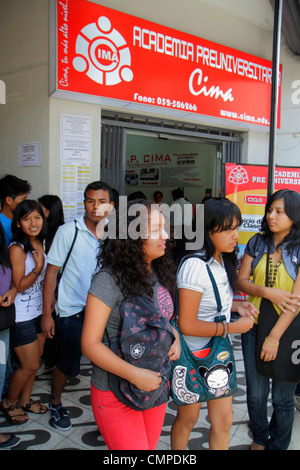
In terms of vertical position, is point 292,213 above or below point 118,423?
above

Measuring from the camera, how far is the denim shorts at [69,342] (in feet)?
8.20

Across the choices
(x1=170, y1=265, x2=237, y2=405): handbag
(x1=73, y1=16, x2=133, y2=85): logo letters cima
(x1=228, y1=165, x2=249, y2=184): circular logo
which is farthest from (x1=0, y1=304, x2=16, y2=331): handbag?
(x1=228, y1=165, x2=249, y2=184): circular logo

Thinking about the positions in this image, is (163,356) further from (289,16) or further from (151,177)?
(151,177)

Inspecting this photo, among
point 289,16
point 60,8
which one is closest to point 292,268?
point 60,8

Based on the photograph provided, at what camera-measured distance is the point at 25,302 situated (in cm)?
258

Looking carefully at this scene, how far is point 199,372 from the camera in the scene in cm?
179

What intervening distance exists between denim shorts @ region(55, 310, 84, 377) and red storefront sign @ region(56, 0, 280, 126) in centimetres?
217

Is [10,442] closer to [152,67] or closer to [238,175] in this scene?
[238,175]

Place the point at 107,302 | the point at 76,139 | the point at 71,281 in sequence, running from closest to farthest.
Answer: the point at 107,302, the point at 71,281, the point at 76,139

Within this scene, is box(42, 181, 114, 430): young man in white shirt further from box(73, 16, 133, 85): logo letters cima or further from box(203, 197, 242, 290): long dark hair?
box(73, 16, 133, 85): logo letters cima

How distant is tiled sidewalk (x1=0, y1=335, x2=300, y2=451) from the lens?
238cm

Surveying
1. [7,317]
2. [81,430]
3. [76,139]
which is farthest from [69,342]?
[76,139]

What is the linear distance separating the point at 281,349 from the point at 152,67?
325 centimetres

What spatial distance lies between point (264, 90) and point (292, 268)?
12.8ft
